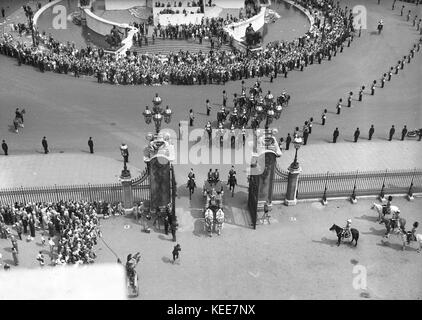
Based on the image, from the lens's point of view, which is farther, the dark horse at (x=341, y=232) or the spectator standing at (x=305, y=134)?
the spectator standing at (x=305, y=134)

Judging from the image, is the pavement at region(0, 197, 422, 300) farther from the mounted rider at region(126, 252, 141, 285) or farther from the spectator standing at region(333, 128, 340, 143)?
the spectator standing at region(333, 128, 340, 143)

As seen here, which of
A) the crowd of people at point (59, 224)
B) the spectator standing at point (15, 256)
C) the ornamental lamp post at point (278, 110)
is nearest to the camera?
the spectator standing at point (15, 256)

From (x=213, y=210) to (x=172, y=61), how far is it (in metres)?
17.9

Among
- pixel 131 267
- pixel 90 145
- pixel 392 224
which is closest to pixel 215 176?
pixel 131 267

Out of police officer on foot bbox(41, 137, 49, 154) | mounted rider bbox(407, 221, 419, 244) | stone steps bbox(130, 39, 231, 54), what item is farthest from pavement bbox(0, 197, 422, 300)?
stone steps bbox(130, 39, 231, 54)

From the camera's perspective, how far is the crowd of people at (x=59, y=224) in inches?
939

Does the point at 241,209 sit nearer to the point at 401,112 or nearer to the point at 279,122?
the point at 279,122

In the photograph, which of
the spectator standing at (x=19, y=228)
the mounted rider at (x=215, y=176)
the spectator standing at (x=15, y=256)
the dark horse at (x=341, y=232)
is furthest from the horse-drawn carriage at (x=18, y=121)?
the dark horse at (x=341, y=232)

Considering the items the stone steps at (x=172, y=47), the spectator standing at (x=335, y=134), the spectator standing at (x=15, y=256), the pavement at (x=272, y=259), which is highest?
the stone steps at (x=172, y=47)

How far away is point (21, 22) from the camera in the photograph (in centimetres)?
5056

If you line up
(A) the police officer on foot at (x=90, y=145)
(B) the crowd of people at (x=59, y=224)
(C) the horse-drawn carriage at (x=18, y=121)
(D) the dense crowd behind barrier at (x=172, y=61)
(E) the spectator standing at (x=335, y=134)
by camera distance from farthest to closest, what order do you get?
1. (D) the dense crowd behind barrier at (x=172, y=61)
2. (C) the horse-drawn carriage at (x=18, y=121)
3. (E) the spectator standing at (x=335, y=134)
4. (A) the police officer on foot at (x=90, y=145)
5. (B) the crowd of people at (x=59, y=224)

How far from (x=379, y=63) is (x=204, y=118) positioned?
16033mm

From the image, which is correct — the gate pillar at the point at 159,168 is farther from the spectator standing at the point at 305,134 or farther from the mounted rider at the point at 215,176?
the spectator standing at the point at 305,134
